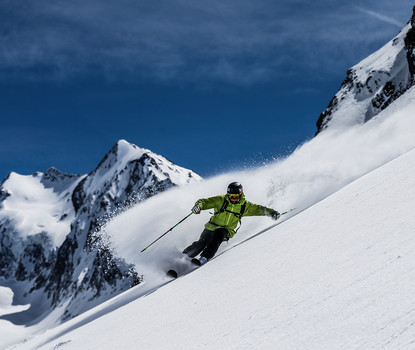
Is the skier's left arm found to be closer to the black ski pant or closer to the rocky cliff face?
the black ski pant

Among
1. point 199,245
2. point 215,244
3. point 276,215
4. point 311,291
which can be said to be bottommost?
point 311,291

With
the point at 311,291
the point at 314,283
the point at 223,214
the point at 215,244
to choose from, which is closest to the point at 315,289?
the point at 311,291

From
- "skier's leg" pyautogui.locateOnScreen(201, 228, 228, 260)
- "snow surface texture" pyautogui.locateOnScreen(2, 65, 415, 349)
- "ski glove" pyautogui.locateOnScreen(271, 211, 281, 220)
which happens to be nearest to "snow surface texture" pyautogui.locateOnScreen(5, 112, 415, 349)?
"snow surface texture" pyautogui.locateOnScreen(2, 65, 415, 349)

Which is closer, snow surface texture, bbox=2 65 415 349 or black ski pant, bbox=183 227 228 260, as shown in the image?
snow surface texture, bbox=2 65 415 349

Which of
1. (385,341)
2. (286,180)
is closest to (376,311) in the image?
(385,341)

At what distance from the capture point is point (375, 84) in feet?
185

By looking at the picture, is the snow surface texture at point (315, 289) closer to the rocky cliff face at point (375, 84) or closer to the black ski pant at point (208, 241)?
the black ski pant at point (208, 241)

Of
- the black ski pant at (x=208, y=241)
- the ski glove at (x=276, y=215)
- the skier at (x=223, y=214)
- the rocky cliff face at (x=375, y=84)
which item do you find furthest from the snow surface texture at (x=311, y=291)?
the rocky cliff face at (x=375, y=84)

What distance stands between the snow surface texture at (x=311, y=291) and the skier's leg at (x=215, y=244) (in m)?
Answer: 1.45

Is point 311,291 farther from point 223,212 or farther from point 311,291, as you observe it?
point 223,212

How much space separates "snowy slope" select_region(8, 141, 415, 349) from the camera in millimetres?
2740

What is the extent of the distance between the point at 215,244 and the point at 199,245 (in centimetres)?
63

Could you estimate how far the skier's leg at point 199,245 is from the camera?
9.02 m

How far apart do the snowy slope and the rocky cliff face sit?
3967 centimetres
